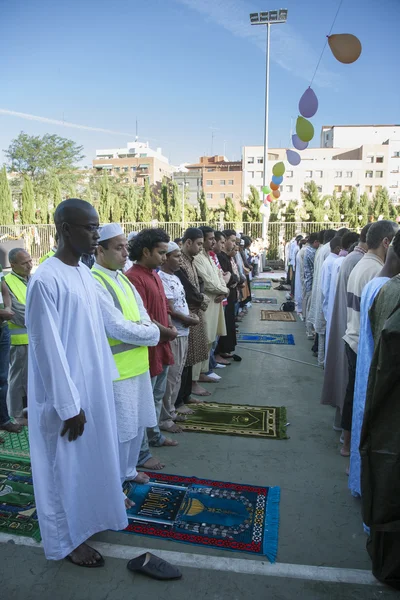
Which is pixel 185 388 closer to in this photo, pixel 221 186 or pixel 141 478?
pixel 141 478

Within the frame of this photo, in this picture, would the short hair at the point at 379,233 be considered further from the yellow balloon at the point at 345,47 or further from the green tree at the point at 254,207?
the green tree at the point at 254,207

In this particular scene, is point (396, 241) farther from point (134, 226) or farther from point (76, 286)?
point (134, 226)

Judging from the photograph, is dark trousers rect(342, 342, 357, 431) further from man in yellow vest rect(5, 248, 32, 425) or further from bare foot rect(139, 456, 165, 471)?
man in yellow vest rect(5, 248, 32, 425)

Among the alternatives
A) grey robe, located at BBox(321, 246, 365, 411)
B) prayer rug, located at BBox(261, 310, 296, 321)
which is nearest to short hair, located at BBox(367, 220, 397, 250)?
grey robe, located at BBox(321, 246, 365, 411)

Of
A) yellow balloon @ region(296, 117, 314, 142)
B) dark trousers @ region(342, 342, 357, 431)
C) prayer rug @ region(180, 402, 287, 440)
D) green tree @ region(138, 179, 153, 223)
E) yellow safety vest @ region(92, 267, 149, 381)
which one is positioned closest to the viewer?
yellow safety vest @ region(92, 267, 149, 381)

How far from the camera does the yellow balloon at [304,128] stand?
9133 mm

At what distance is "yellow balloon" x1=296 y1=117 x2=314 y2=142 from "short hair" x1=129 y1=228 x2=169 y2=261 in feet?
→ 21.5

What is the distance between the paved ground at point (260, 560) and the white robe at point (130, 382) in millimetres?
631

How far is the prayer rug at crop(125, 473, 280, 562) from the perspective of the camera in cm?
277

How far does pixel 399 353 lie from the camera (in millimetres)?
2172

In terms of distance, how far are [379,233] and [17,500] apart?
10.5 ft

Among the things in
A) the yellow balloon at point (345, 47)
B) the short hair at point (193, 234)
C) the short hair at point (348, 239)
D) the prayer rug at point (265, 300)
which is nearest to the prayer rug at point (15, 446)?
the short hair at point (193, 234)

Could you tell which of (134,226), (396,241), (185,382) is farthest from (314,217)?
(396,241)

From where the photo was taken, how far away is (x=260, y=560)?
8.53 feet
